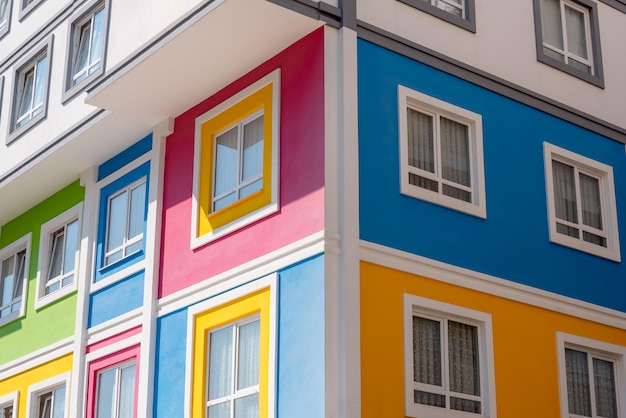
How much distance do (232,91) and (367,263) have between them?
160 inches

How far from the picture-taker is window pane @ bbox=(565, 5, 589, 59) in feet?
67.0

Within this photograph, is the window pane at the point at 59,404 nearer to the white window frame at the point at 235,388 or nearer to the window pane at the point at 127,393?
the window pane at the point at 127,393

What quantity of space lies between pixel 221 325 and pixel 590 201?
21.9ft

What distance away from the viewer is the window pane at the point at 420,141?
17.1 m

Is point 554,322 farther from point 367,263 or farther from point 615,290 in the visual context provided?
point 367,263

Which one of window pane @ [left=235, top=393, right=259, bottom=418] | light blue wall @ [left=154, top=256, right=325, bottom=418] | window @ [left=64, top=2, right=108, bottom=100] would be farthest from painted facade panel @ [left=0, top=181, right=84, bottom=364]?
light blue wall @ [left=154, top=256, right=325, bottom=418]

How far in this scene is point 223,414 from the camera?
16.6 m

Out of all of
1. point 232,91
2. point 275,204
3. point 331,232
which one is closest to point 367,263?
point 331,232

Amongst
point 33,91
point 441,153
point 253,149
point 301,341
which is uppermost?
point 33,91

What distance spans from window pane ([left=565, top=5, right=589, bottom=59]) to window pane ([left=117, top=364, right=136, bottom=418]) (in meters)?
9.24

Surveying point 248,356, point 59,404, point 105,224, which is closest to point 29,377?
point 59,404

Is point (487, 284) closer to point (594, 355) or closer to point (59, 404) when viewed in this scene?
point (594, 355)

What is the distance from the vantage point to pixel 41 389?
21.4m

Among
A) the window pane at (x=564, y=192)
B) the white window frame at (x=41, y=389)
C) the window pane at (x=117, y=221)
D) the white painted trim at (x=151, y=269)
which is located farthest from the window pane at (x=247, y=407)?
the window pane at (x=564, y=192)
